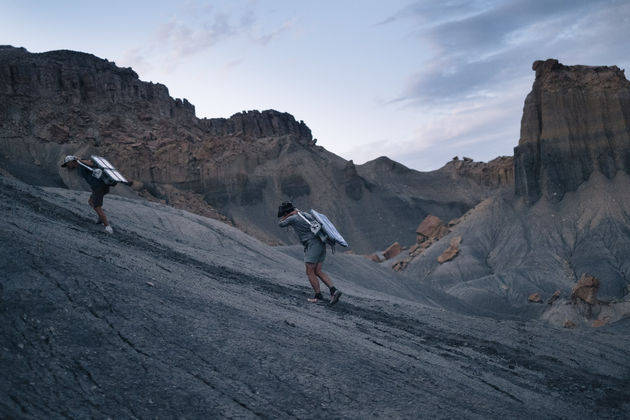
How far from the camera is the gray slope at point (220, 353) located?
152 inches

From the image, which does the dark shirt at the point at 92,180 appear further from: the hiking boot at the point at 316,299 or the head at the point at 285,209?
the hiking boot at the point at 316,299

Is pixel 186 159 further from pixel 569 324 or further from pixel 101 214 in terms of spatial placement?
pixel 101 214

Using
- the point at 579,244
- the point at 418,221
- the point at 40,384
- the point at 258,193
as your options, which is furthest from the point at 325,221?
the point at 418,221

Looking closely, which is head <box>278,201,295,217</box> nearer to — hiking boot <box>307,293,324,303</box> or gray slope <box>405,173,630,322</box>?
hiking boot <box>307,293,324,303</box>

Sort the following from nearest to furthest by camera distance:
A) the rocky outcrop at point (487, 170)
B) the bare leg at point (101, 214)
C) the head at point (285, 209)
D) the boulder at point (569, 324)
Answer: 1. the head at point (285, 209)
2. the bare leg at point (101, 214)
3. the boulder at point (569, 324)
4. the rocky outcrop at point (487, 170)

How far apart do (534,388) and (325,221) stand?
12.9 ft

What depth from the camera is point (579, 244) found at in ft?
124

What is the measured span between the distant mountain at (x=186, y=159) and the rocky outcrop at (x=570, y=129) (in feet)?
66.2

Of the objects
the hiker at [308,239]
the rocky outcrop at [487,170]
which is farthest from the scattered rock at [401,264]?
the hiker at [308,239]

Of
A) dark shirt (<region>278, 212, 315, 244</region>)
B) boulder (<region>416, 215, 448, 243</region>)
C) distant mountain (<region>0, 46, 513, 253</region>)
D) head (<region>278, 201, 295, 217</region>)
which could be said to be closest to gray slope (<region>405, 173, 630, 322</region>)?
boulder (<region>416, 215, 448, 243</region>)

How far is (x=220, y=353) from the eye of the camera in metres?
4.75

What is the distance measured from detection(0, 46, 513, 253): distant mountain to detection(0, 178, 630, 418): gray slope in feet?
95.8

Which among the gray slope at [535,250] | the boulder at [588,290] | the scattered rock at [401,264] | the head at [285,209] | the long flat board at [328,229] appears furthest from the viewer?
the scattered rock at [401,264]

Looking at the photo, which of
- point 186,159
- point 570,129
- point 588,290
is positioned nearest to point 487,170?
point 570,129
